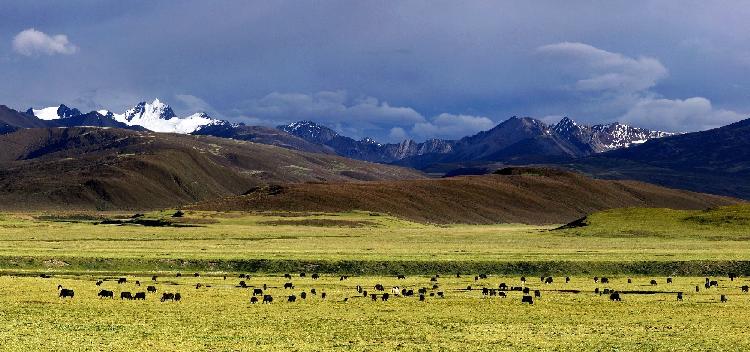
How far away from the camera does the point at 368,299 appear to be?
2467 inches

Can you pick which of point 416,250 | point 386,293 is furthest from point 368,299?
point 416,250

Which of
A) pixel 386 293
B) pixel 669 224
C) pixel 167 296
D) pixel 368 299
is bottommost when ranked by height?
pixel 368 299

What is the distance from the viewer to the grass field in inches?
1662

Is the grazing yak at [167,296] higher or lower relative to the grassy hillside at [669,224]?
lower

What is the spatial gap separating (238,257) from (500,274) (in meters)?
32.6

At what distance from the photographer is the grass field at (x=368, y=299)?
42.2 m

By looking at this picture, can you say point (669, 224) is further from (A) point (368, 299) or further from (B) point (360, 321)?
(B) point (360, 321)

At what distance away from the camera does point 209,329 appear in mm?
45438

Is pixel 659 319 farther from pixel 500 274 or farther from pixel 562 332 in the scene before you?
pixel 500 274

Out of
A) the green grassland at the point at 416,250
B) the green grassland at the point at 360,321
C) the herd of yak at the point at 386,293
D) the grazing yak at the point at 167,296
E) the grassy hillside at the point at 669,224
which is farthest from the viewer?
the grassy hillside at the point at 669,224

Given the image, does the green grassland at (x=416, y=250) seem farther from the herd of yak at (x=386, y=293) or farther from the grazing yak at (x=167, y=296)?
the grazing yak at (x=167, y=296)

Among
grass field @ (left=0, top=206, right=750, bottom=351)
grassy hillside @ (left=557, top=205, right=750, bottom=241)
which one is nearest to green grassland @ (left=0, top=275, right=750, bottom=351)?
grass field @ (left=0, top=206, right=750, bottom=351)

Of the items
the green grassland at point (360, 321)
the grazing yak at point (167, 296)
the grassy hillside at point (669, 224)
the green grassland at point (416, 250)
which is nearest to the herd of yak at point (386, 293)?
the grazing yak at point (167, 296)

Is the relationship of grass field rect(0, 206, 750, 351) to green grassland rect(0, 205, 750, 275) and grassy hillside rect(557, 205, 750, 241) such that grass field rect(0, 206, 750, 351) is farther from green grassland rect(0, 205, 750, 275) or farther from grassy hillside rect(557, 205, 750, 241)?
grassy hillside rect(557, 205, 750, 241)
